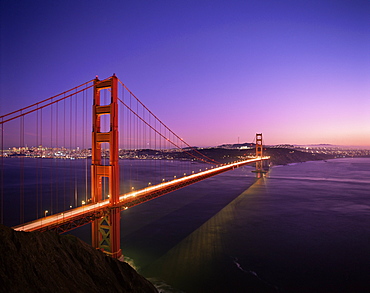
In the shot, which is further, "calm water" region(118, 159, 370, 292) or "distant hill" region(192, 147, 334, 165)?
"distant hill" region(192, 147, 334, 165)

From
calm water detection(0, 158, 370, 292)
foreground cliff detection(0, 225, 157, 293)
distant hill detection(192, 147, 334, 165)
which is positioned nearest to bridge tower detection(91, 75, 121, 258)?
calm water detection(0, 158, 370, 292)

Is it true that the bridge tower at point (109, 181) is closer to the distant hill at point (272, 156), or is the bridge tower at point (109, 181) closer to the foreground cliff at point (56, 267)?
the foreground cliff at point (56, 267)

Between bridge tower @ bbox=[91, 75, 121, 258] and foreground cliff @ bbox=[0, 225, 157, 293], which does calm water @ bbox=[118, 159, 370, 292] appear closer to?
bridge tower @ bbox=[91, 75, 121, 258]

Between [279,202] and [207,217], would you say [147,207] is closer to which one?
[207,217]

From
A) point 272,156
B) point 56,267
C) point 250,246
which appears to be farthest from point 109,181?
point 272,156

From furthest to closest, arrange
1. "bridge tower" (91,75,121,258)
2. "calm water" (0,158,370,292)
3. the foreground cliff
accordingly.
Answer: "bridge tower" (91,75,121,258) → "calm water" (0,158,370,292) → the foreground cliff

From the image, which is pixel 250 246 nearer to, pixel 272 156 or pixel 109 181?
pixel 109 181

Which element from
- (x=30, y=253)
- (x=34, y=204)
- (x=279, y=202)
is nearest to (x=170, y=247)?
(x=30, y=253)
